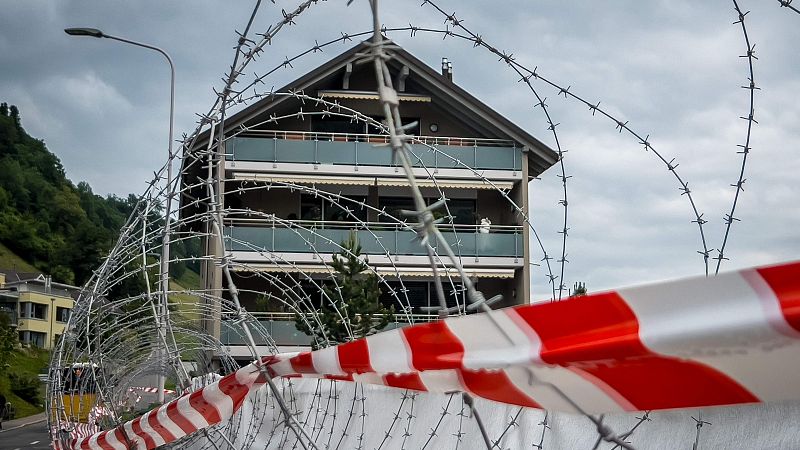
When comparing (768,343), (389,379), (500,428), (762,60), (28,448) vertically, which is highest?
(762,60)

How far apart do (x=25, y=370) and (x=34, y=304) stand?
710 inches

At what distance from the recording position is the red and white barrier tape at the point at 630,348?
174cm

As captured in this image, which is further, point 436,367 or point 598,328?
point 436,367

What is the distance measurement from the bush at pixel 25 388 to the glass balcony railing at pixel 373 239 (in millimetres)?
34000

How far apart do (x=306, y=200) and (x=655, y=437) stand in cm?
2293

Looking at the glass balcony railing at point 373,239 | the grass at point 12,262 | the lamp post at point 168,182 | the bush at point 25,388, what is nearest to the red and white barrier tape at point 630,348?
the lamp post at point 168,182

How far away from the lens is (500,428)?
6.38 metres

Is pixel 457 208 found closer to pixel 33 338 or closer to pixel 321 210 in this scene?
pixel 321 210

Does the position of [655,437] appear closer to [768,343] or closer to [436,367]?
[436,367]

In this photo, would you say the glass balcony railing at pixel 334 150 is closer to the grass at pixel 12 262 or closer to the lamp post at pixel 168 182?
the lamp post at pixel 168 182

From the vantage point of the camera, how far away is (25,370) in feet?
225

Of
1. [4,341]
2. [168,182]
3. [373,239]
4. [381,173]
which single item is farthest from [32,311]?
[168,182]

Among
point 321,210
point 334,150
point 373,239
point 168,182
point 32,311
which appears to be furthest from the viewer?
point 32,311

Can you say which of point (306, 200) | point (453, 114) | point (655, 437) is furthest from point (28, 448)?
point (655, 437)
